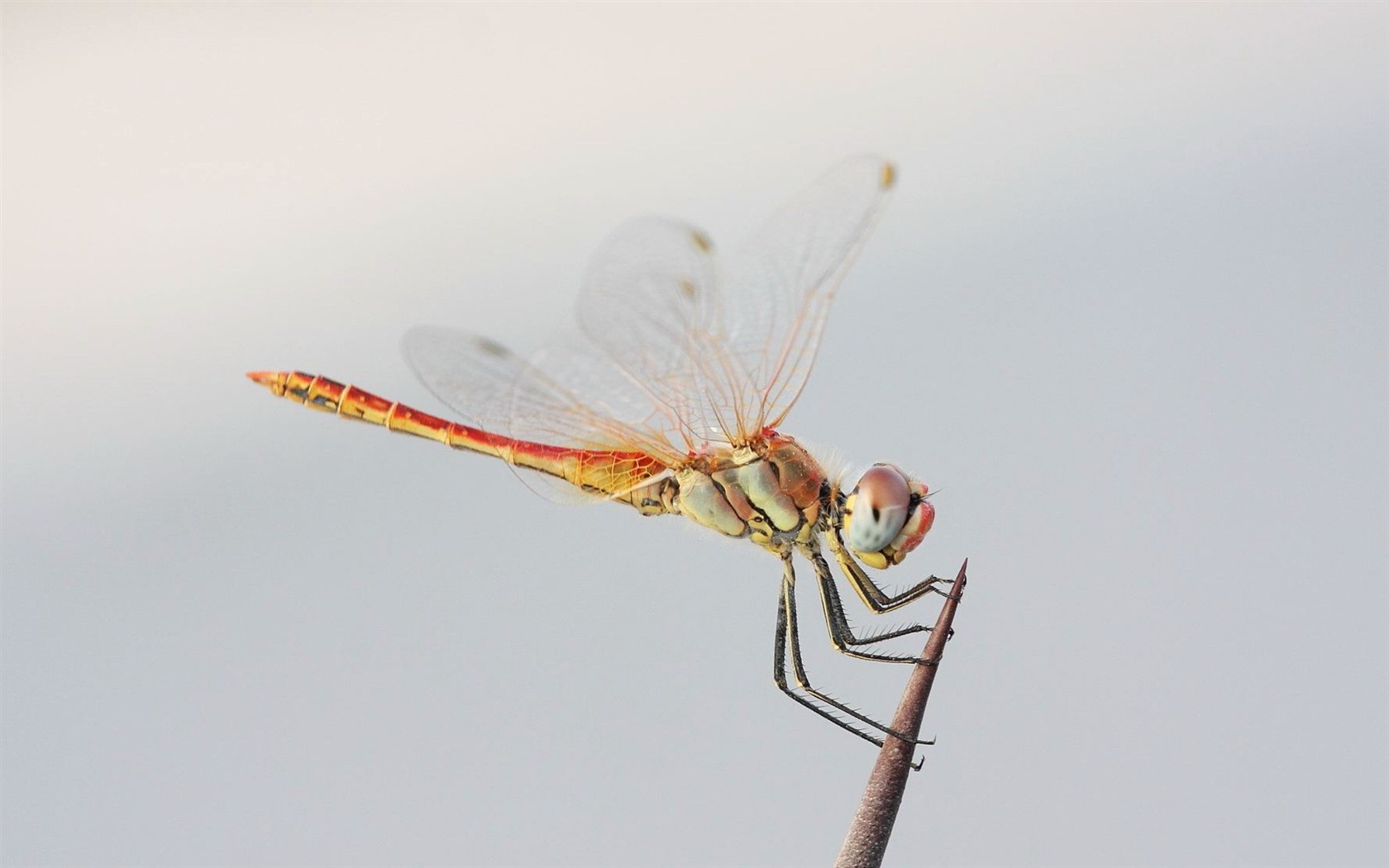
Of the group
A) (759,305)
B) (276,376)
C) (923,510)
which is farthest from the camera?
(276,376)

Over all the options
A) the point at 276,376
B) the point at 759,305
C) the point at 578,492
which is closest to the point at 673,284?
the point at 759,305

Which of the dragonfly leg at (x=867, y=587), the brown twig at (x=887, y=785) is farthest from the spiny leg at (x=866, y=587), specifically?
the brown twig at (x=887, y=785)

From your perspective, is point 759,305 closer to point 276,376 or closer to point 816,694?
point 816,694

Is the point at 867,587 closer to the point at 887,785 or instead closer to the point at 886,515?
the point at 886,515

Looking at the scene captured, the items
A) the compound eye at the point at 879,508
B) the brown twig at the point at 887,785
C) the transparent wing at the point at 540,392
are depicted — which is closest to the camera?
the brown twig at the point at 887,785

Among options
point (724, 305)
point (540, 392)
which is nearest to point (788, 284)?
point (724, 305)

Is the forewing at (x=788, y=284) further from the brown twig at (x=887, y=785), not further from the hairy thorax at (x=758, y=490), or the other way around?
the brown twig at (x=887, y=785)
